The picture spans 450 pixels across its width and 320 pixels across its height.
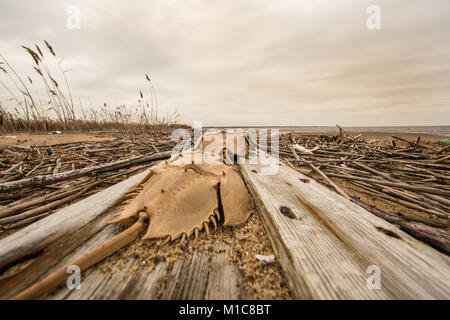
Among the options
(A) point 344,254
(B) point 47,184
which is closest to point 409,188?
(A) point 344,254

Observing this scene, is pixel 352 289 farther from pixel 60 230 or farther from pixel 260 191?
pixel 60 230

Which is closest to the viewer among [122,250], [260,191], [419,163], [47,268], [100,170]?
[47,268]

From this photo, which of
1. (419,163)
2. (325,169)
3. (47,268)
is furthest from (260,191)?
(419,163)

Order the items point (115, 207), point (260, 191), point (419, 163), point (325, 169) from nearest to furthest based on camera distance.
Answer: point (115, 207) → point (260, 191) → point (419, 163) → point (325, 169)

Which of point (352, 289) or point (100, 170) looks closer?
point (352, 289)

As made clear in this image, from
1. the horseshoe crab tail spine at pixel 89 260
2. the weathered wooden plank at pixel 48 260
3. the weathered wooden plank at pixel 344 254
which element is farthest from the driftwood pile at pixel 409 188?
the weathered wooden plank at pixel 48 260

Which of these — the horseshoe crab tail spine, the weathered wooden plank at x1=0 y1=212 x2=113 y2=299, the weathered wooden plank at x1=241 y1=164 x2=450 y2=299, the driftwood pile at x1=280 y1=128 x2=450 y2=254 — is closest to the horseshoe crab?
the horseshoe crab tail spine

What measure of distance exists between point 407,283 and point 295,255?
0.36 m

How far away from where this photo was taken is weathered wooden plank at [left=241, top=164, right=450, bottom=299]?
54cm

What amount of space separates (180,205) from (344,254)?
78 cm

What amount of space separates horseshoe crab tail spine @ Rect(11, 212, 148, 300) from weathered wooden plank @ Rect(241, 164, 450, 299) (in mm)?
668

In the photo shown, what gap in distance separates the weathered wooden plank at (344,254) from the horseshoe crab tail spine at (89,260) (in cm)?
67
